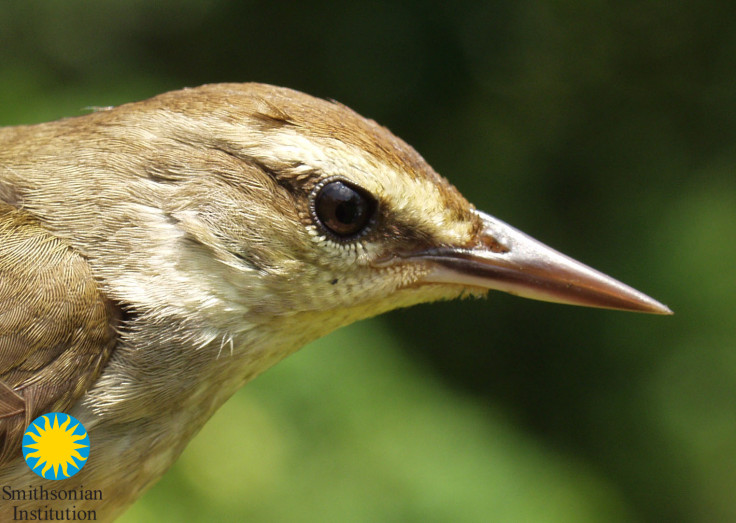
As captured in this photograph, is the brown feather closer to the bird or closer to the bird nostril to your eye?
the bird

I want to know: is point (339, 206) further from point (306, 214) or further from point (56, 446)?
point (56, 446)

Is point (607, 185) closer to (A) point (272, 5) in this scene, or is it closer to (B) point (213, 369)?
(A) point (272, 5)

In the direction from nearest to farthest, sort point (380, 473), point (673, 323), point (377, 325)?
point (380, 473) < point (377, 325) < point (673, 323)

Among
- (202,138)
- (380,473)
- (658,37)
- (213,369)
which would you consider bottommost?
(380,473)

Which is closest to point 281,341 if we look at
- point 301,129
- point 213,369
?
point 213,369

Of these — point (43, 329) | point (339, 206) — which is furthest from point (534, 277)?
point (43, 329)

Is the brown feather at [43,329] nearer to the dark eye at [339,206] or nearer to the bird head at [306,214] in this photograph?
the bird head at [306,214]

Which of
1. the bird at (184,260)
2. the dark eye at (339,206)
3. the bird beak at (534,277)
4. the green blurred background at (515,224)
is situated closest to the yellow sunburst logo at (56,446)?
the bird at (184,260)
